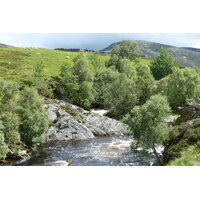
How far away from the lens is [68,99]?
58906mm

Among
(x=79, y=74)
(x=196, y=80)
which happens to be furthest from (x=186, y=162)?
(x=79, y=74)

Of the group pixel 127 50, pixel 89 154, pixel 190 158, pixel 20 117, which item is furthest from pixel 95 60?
pixel 190 158

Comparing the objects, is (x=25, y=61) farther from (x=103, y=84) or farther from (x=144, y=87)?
(x=144, y=87)

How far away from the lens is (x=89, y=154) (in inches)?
1172

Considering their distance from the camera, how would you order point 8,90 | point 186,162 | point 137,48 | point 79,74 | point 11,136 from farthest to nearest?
1. point 137,48
2. point 79,74
3. point 8,90
4. point 11,136
5. point 186,162

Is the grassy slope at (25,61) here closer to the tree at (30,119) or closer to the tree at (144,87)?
the tree at (144,87)

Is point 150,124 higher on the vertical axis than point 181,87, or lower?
higher

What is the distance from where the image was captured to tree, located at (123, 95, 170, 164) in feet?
71.9

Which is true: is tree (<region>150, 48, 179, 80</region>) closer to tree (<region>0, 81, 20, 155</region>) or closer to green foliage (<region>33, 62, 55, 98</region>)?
green foliage (<region>33, 62, 55, 98</region>)

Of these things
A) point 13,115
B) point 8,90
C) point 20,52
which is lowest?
point 13,115

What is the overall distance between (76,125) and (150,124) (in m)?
21.1

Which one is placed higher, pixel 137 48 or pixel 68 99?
pixel 137 48
